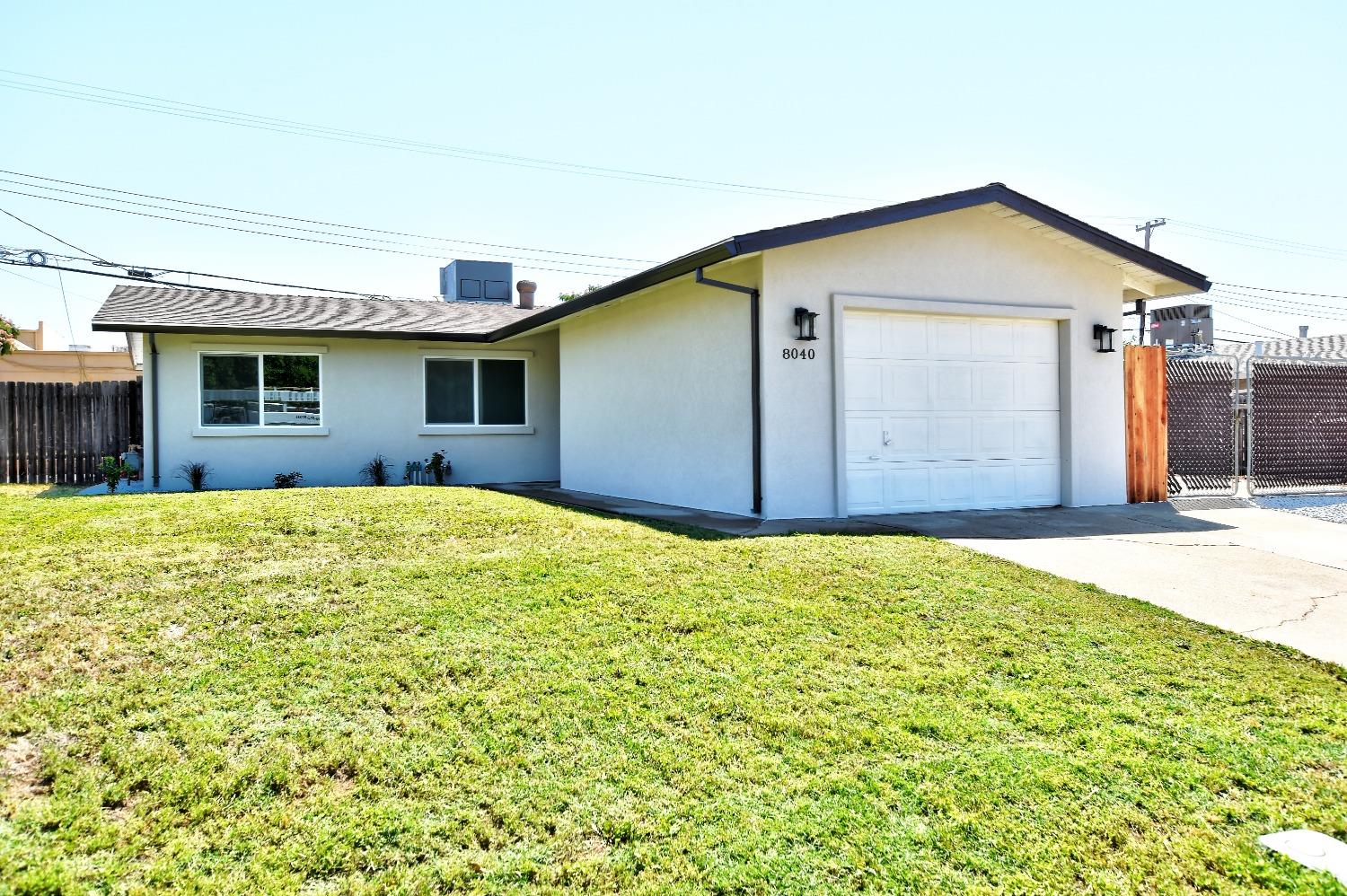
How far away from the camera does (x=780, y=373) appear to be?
8492 millimetres

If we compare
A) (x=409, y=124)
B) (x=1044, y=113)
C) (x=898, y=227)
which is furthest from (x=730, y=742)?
(x=409, y=124)

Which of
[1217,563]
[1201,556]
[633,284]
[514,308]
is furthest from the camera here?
[514,308]

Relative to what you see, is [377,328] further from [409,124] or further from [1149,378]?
[1149,378]

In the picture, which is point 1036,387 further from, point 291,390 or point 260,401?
point 260,401

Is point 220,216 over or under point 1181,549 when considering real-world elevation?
over

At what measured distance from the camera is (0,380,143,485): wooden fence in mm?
13914

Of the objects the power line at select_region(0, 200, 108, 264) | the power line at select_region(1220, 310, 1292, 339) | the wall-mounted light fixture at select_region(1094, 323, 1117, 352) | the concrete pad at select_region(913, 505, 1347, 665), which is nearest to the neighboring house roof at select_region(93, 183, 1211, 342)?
the wall-mounted light fixture at select_region(1094, 323, 1117, 352)

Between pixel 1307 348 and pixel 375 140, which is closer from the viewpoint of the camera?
pixel 375 140

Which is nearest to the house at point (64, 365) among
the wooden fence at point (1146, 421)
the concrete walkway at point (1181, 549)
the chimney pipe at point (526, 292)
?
the chimney pipe at point (526, 292)

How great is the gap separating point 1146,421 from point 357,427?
12.3 metres

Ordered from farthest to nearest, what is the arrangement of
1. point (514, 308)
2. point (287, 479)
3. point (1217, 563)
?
1. point (514, 308)
2. point (287, 479)
3. point (1217, 563)

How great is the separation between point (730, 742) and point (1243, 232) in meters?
34.6

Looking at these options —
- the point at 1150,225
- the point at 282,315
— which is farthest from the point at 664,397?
the point at 1150,225

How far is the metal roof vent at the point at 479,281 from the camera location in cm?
2197
